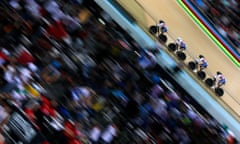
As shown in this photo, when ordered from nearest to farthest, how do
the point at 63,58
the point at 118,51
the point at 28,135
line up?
the point at 28,135 < the point at 63,58 < the point at 118,51

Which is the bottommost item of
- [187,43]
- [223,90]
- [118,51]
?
[223,90]

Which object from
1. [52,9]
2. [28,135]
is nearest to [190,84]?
[52,9]

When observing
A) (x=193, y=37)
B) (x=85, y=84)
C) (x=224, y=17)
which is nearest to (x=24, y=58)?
(x=85, y=84)

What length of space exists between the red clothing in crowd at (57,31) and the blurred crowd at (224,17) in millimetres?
2261

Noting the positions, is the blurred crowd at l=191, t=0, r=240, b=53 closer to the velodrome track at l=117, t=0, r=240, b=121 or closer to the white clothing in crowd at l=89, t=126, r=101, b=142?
the velodrome track at l=117, t=0, r=240, b=121

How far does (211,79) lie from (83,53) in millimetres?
1980

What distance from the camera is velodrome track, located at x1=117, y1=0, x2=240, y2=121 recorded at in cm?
596

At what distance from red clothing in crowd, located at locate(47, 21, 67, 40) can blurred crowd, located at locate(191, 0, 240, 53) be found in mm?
2261

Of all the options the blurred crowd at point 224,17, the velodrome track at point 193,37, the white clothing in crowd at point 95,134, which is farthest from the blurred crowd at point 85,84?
the blurred crowd at point 224,17

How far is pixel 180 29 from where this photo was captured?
6.18m

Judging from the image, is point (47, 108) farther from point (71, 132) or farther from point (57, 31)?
point (57, 31)

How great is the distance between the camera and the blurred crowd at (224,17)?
636 centimetres

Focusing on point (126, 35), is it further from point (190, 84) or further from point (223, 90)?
point (223, 90)

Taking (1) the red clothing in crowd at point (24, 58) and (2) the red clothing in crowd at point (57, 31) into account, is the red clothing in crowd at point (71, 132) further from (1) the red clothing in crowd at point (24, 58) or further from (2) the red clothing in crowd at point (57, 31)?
(2) the red clothing in crowd at point (57, 31)
